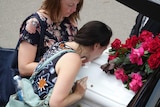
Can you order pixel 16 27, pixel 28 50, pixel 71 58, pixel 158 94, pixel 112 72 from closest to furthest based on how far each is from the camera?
pixel 158 94 → pixel 71 58 → pixel 112 72 → pixel 28 50 → pixel 16 27

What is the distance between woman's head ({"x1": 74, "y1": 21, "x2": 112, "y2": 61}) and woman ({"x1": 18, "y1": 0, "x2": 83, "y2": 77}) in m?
0.30

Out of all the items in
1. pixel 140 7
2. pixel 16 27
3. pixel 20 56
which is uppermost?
pixel 140 7

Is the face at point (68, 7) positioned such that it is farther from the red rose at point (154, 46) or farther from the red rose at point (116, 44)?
the red rose at point (154, 46)

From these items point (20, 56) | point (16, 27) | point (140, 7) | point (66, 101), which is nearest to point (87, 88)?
point (66, 101)

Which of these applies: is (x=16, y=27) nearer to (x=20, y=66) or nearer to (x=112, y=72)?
(x=20, y=66)

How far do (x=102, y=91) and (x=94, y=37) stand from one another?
291mm

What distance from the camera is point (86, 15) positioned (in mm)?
4246

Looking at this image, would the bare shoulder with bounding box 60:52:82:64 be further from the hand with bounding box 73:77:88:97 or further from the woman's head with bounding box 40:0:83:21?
the woman's head with bounding box 40:0:83:21

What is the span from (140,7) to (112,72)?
648 millimetres

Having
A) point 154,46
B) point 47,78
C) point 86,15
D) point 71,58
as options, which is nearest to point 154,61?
point 154,46

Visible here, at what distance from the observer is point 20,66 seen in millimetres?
2072

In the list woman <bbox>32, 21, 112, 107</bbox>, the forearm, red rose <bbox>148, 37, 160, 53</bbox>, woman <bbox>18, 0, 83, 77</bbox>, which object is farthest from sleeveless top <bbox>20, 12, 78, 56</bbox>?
red rose <bbox>148, 37, 160, 53</bbox>

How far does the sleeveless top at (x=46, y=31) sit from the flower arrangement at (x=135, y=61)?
39 cm

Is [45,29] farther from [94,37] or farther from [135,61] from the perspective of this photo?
[135,61]
